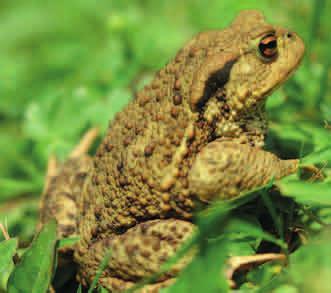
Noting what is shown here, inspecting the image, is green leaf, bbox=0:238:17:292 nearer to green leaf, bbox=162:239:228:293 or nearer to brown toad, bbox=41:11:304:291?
brown toad, bbox=41:11:304:291

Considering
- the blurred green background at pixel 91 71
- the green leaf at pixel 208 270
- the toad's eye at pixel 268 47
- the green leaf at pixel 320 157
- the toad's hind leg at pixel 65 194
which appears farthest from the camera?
the blurred green background at pixel 91 71

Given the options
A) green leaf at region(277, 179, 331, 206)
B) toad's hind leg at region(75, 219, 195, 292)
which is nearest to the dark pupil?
green leaf at region(277, 179, 331, 206)

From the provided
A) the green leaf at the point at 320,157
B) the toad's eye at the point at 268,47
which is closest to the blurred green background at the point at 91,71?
the green leaf at the point at 320,157

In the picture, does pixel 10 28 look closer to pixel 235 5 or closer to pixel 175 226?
pixel 235 5

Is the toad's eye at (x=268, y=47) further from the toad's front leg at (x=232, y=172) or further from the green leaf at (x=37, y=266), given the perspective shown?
the green leaf at (x=37, y=266)

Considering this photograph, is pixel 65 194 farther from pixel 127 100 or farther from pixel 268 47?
pixel 268 47

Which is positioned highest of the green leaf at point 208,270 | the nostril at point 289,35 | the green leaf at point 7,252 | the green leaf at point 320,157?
the nostril at point 289,35

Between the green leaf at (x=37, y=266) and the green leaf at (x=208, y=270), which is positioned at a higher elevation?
the green leaf at (x=208, y=270)

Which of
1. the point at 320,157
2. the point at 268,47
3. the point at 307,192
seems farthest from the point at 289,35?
the point at 307,192
